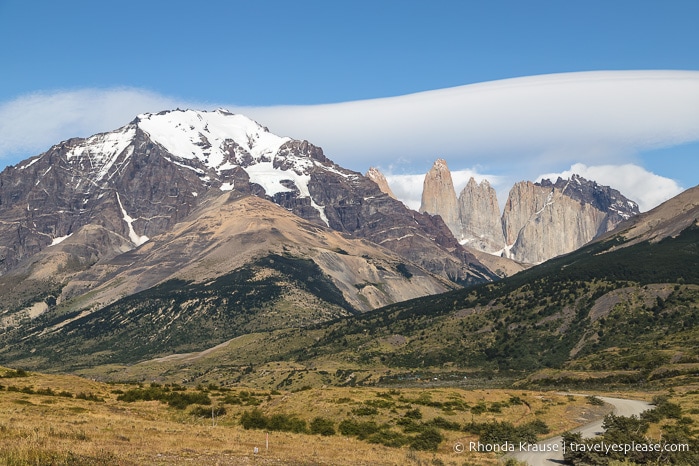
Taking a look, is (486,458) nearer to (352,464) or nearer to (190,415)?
(352,464)

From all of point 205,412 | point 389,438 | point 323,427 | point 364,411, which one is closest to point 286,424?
point 323,427

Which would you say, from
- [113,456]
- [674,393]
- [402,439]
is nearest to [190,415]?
[402,439]

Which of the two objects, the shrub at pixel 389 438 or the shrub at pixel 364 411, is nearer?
the shrub at pixel 389 438

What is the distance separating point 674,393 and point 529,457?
5935 cm

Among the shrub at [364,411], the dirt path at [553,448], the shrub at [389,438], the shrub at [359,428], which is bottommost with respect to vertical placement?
the dirt path at [553,448]

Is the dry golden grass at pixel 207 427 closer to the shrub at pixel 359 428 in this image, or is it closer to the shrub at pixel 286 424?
the shrub at pixel 359 428

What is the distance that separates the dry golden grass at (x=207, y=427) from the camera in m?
45.6

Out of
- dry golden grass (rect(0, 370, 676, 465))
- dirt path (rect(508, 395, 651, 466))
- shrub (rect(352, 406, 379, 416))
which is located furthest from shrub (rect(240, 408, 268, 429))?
dirt path (rect(508, 395, 651, 466))

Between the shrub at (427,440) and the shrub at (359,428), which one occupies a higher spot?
the shrub at (359,428)

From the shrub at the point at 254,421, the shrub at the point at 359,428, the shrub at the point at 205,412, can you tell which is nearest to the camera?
the shrub at the point at 359,428

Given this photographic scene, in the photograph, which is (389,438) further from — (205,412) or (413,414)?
(205,412)

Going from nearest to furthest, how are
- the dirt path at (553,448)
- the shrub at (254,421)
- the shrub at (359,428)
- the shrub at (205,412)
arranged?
1. the dirt path at (553,448)
2. the shrub at (359,428)
3. the shrub at (254,421)
4. the shrub at (205,412)

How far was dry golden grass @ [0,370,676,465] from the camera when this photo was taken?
45.6 meters

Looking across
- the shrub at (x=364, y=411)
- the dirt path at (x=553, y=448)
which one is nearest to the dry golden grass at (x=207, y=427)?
the shrub at (x=364, y=411)
